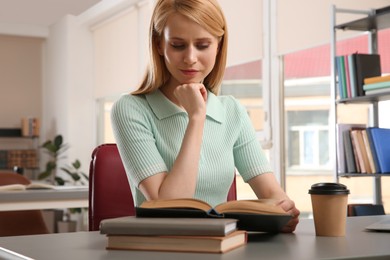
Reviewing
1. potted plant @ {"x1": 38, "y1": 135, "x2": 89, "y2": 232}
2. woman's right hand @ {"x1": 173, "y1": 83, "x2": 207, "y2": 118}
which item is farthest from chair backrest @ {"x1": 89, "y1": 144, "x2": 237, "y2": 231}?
potted plant @ {"x1": 38, "y1": 135, "x2": 89, "y2": 232}

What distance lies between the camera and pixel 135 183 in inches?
61.4

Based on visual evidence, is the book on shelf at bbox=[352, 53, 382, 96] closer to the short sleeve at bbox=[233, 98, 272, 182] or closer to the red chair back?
the short sleeve at bbox=[233, 98, 272, 182]

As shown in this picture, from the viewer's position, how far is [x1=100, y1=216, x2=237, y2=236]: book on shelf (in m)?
0.99

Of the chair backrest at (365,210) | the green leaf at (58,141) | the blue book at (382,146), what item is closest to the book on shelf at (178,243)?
the chair backrest at (365,210)

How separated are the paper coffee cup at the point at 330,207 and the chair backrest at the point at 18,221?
2357 mm

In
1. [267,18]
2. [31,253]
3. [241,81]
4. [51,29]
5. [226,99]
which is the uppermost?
[51,29]

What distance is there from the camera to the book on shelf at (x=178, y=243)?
3.23ft

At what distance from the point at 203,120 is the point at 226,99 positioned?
10.5 inches

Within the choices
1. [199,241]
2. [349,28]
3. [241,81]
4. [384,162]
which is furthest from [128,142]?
[241,81]

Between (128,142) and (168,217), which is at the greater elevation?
(128,142)

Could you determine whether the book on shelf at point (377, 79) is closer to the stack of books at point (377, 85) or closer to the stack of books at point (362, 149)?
the stack of books at point (377, 85)

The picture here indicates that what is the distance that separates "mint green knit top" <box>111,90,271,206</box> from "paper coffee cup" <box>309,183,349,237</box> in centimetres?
45

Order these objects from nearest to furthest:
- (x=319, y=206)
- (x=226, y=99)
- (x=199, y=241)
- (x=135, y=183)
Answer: (x=199, y=241) < (x=319, y=206) < (x=135, y=183) < (x=226, y=99)

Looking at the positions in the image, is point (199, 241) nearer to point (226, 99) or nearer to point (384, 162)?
point (226, 99)
